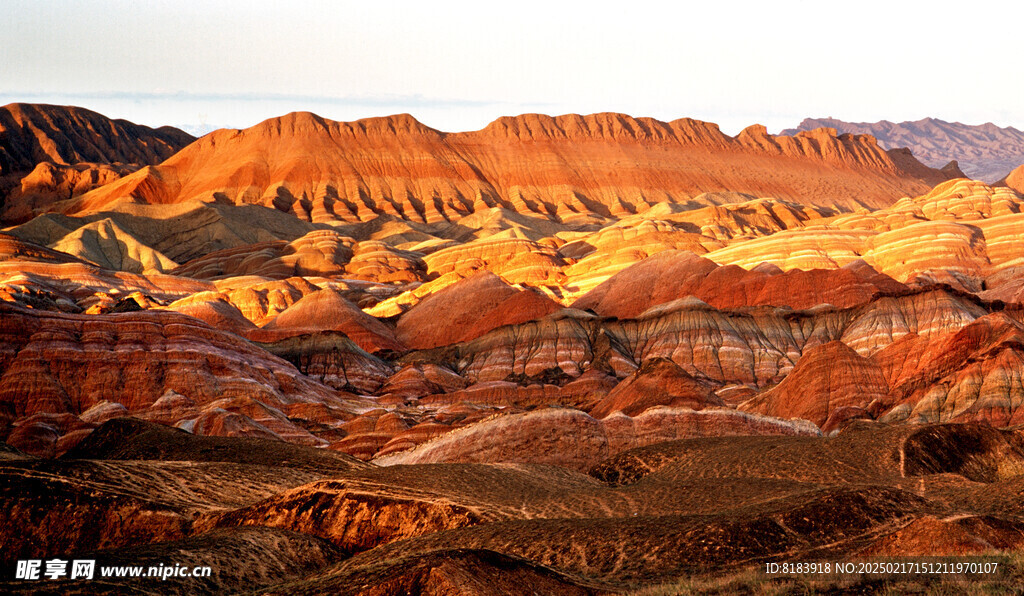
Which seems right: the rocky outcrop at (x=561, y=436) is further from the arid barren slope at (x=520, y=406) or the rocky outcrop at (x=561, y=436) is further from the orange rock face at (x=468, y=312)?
the orange rock face at (x=468, y=312)

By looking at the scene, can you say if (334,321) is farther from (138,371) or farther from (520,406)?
(138,371)

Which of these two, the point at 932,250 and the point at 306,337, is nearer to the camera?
the point at 306,337

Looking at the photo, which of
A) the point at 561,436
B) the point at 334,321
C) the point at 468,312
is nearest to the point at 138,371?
the point at 561,436

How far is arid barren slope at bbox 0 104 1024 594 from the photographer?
25.2 m

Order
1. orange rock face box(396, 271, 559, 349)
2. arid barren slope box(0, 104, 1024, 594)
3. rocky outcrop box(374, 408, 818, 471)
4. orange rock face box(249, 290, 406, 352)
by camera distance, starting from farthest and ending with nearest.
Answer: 1. orange rock face box(396, 271, 559, 349)
2. orange rock face box(249, 290, 406, 352)
3. rocky outcrop box(374, 408, 818, 471)
4. arid barren slope box(0, 104, 1024, 594)

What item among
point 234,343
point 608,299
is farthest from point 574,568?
point 608,299

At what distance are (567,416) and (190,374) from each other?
40.5 m

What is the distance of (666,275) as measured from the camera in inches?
5600

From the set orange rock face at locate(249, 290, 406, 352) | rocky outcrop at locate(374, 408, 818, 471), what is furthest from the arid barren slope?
orange rock face at locate(249, 290, 406, 352)

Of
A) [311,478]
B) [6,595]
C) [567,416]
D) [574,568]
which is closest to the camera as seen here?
[6,595]

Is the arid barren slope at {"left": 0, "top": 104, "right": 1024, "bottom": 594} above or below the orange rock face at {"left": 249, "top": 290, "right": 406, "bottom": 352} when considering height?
above

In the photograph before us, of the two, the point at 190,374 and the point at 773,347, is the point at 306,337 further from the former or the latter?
the point at 773,347

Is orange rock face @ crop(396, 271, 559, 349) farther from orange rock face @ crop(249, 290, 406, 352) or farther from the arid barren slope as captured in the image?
orange rock face @ crop(249, 290, 406, 352)

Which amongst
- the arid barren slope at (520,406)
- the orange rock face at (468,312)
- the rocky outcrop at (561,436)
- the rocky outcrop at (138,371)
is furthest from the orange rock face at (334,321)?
the rocky outcrop at (561,436)
